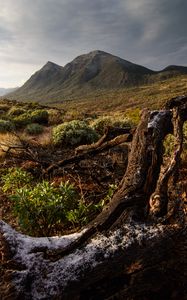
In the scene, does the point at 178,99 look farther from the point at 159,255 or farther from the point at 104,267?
the point at 104,267

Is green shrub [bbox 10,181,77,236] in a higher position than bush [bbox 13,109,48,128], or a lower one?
lower

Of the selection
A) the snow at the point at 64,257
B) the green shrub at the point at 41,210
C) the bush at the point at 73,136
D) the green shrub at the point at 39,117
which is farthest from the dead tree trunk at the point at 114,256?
the green shrub at the point at 39,117

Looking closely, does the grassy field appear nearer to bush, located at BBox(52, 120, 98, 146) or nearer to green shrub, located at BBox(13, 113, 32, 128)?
green shrub, located at BBox(13, 113, 32, 128)

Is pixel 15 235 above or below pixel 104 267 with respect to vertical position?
above

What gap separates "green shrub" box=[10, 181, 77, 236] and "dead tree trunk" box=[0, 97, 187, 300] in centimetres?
158

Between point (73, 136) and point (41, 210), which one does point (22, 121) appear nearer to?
point (73, 136)

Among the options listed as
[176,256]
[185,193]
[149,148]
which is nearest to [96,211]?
[149,148]

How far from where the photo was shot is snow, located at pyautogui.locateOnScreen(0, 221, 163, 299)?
2529 millimetres

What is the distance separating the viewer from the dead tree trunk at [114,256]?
255cm

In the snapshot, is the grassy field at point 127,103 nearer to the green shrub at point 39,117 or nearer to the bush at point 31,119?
the green shrub at point 39,117

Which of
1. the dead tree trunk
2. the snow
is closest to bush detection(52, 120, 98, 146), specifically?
the dead tree trunk

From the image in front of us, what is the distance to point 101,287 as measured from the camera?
265 cm

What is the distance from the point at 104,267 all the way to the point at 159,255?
53 centimetres

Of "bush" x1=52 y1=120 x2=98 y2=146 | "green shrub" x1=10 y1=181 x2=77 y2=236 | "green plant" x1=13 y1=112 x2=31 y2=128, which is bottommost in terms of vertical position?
"green shrub" x1=10 y1=181 x2=77 y2=236
